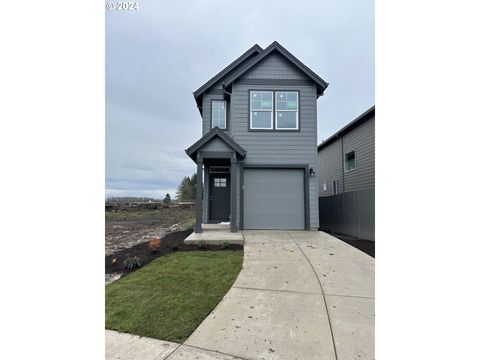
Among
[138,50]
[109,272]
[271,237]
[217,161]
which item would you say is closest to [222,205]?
[217,161]

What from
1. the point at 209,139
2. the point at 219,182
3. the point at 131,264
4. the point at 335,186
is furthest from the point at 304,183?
the point at 335,186

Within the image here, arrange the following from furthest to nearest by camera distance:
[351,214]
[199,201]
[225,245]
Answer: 1. [351,214]
2. [199,201]
3. [225,245]

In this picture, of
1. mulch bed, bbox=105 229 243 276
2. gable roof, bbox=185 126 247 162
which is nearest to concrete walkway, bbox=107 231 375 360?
mulch bed, bbox=105 229 243 276

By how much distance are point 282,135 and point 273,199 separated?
2317mm

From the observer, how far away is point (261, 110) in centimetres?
848

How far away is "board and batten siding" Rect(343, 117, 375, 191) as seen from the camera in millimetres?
10438

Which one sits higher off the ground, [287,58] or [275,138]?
[287,58]

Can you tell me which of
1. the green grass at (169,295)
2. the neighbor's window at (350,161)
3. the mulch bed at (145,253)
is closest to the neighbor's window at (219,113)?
the mulch bed at (145,253)

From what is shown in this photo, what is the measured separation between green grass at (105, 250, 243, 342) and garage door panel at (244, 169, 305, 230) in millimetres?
3485

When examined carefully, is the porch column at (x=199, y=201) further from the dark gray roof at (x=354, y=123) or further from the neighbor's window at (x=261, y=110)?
the dark gray roof at (x=354, y=123)

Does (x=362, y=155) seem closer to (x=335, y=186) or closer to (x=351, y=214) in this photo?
(x=335, y=186)

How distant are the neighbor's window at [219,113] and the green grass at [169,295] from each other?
5913 mm
